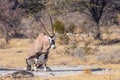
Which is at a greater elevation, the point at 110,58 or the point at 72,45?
the point at 110,58

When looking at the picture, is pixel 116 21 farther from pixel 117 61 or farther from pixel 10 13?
pixel 117 61

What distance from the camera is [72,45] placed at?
2881 centimetres

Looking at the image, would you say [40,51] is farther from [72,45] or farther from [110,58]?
[72,45]

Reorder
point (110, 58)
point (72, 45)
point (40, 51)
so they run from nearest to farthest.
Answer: point (40, 51)
point (110, 58)
point (72, 45)

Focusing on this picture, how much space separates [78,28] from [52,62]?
21.6 m

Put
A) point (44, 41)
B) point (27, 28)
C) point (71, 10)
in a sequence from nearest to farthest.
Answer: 1. point (44, 41)
2. point (71, 10)
3. point (27, 28)

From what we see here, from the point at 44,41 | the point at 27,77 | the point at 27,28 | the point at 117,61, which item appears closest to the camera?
the point at 27,77

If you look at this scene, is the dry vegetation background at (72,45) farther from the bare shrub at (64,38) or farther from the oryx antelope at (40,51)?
the oryx antelope at (40,51)

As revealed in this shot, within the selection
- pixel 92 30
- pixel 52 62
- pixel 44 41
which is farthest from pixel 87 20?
pixel 44 41

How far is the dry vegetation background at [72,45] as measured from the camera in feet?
77.0

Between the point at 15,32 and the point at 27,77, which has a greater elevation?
the point at 27,77

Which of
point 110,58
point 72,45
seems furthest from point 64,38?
point 110,58

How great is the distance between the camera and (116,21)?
45.6 m

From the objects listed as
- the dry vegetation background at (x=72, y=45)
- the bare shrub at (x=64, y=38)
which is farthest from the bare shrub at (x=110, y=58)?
the bare shrub at (x=64, y=38)
